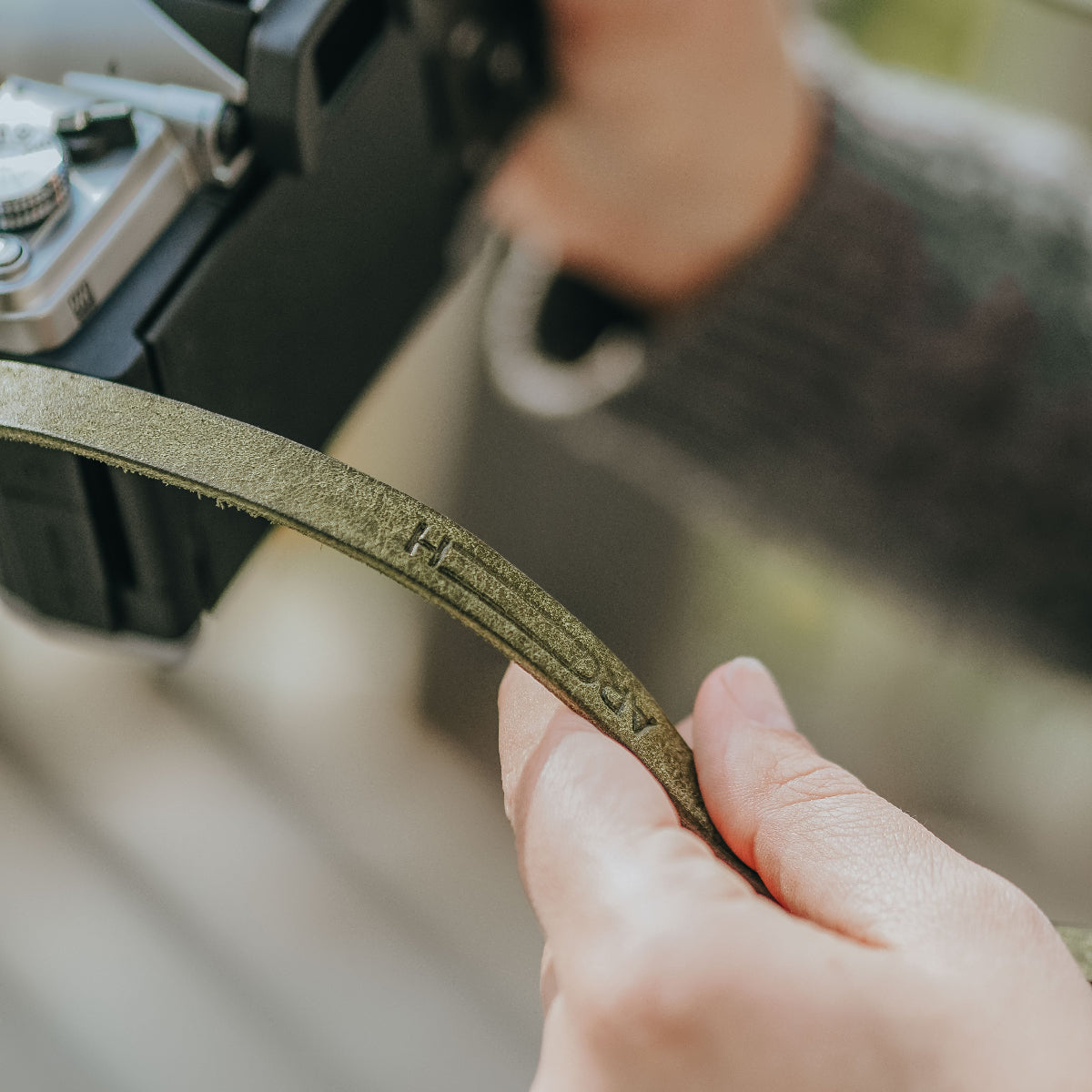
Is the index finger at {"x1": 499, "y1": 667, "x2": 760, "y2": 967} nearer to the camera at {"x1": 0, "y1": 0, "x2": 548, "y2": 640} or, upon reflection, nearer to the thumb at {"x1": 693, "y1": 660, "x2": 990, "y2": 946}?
the thumb at {"x1": 693, "y1": 660, "x2": 990, "y2": 946}

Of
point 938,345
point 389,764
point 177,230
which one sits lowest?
point 389,764

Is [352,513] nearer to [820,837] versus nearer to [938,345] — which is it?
[820,837]

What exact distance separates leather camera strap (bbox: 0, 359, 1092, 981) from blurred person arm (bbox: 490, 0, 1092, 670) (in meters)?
0.29

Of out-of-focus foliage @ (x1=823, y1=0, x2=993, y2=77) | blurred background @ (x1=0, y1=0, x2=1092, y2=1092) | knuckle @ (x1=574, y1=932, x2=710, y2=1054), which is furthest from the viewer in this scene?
out-of-focus foliage @ (x1=823, y1=0, x2=993, y2=77)

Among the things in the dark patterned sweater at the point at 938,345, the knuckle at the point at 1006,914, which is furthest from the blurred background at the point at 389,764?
the knuckle at the point at 1006,914

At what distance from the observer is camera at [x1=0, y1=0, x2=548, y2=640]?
0.29 meters

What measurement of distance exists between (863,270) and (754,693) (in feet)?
0.97

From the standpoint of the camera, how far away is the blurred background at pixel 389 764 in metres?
0.48

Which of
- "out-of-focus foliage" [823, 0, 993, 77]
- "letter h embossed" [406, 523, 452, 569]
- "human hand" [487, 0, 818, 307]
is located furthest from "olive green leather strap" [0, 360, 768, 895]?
"out-of-focus foliage" [823, 0, 993, 77]

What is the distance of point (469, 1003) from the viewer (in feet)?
1.60

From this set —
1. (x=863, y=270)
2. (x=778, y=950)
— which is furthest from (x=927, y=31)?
(x=778, y=950)

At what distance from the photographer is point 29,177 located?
0.28 metres

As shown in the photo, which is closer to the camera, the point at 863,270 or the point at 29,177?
the point at 29,177

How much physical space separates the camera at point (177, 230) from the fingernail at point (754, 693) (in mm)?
161
